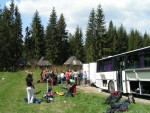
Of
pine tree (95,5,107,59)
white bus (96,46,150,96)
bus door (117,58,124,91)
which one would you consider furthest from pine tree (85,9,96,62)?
bus door (117,58,124,91)

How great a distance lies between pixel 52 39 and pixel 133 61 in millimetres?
76026

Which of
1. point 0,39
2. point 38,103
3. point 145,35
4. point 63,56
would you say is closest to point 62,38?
point 63,56

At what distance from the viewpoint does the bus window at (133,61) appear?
21809 mm

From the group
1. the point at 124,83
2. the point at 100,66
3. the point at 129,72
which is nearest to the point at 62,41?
the point at 100,66

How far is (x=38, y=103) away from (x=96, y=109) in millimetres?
5127

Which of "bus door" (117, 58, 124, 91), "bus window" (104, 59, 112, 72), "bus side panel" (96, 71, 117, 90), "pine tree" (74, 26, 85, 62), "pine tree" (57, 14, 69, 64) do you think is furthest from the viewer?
"pine tree" (74, 26, 85, 62)

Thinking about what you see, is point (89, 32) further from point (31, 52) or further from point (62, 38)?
point (31, 52)

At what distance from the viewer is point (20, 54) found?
94.2m

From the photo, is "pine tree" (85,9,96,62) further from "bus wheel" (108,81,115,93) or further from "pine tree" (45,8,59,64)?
"bus wheel" (108,81,115,93)

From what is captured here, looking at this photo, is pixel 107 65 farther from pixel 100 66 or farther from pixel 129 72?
pixel 129 72

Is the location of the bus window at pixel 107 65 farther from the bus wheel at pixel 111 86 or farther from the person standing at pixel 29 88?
the person standing at pixel 29 88

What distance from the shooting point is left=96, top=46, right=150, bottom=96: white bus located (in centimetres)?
2077

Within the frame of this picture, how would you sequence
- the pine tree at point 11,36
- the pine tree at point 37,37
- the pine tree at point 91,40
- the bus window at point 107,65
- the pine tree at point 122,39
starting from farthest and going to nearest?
1. the pine tree at point 122,39
2. the pine tree at point 37,37
3. the pine tree at point 91,40
4. the pine tree at point 11,36
5. the bus window at point 107,65

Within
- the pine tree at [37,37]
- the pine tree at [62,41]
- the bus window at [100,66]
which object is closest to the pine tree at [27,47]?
the pine tree at [37,37]
